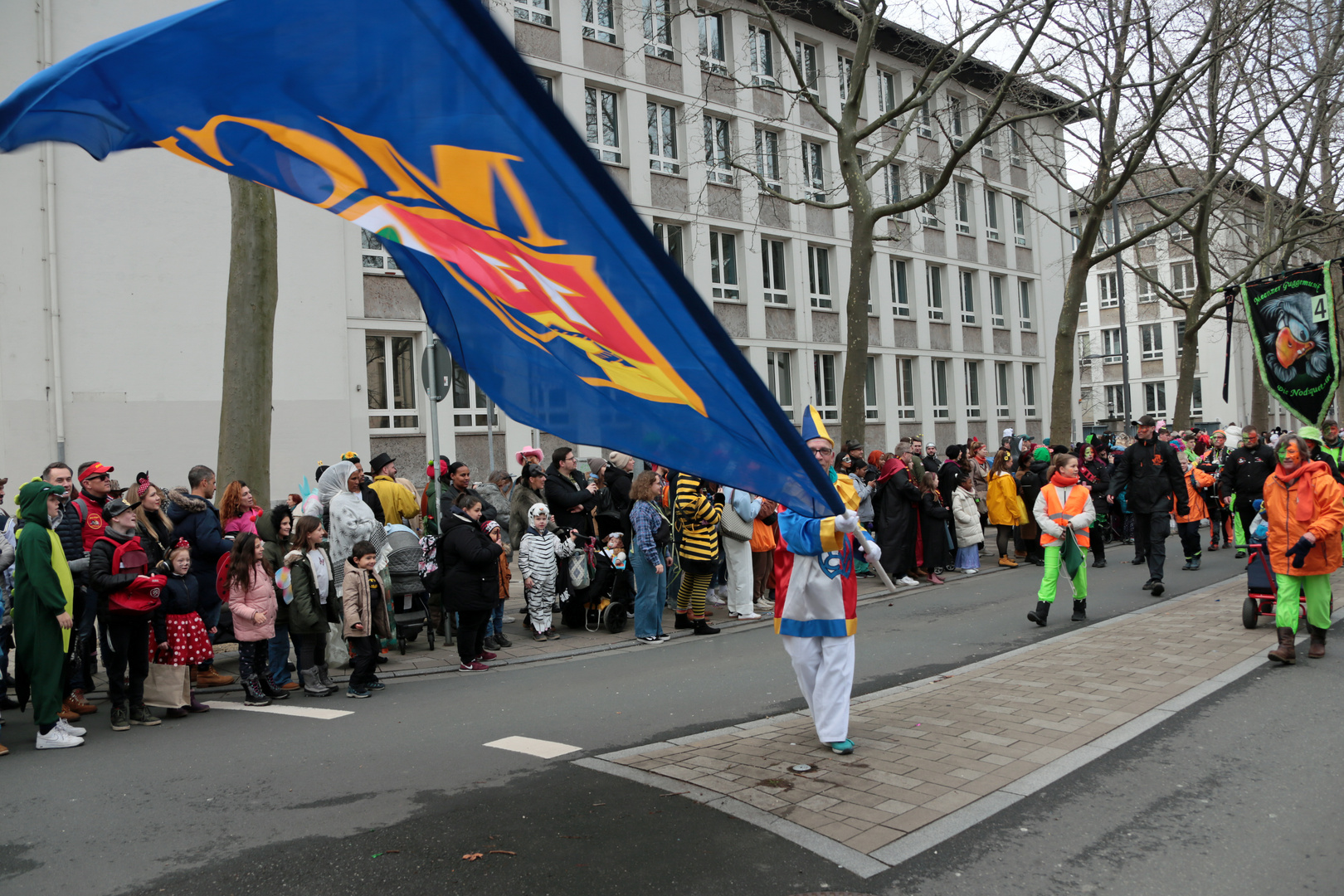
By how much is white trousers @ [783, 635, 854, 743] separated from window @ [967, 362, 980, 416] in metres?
32.0

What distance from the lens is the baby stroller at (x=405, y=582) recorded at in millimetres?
9820

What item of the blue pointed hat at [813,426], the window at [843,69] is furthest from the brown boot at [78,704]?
the window at [843,69]

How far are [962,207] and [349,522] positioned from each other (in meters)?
31.3

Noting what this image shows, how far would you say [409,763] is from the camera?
610 cm

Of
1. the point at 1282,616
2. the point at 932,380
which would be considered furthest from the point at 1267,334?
the point at 932,380

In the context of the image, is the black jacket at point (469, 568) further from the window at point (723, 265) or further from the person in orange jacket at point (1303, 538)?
the window at point (723, 265)

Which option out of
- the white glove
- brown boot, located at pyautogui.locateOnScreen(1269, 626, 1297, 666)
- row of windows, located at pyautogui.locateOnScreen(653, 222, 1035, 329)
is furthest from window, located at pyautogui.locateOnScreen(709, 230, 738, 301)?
the white glove

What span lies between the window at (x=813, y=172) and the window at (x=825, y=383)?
16.2ft

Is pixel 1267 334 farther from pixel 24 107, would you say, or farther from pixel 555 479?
pixel 24 107

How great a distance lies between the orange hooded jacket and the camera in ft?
25.7

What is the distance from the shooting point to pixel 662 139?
26797 mm

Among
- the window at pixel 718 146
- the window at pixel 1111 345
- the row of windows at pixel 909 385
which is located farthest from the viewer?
the window at pixel 1111 345

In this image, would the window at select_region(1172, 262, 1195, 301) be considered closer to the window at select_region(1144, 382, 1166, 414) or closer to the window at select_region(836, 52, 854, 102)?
the window at select_region(1144, 382, 1166, 414)

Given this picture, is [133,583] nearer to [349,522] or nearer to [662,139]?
[349,522]
